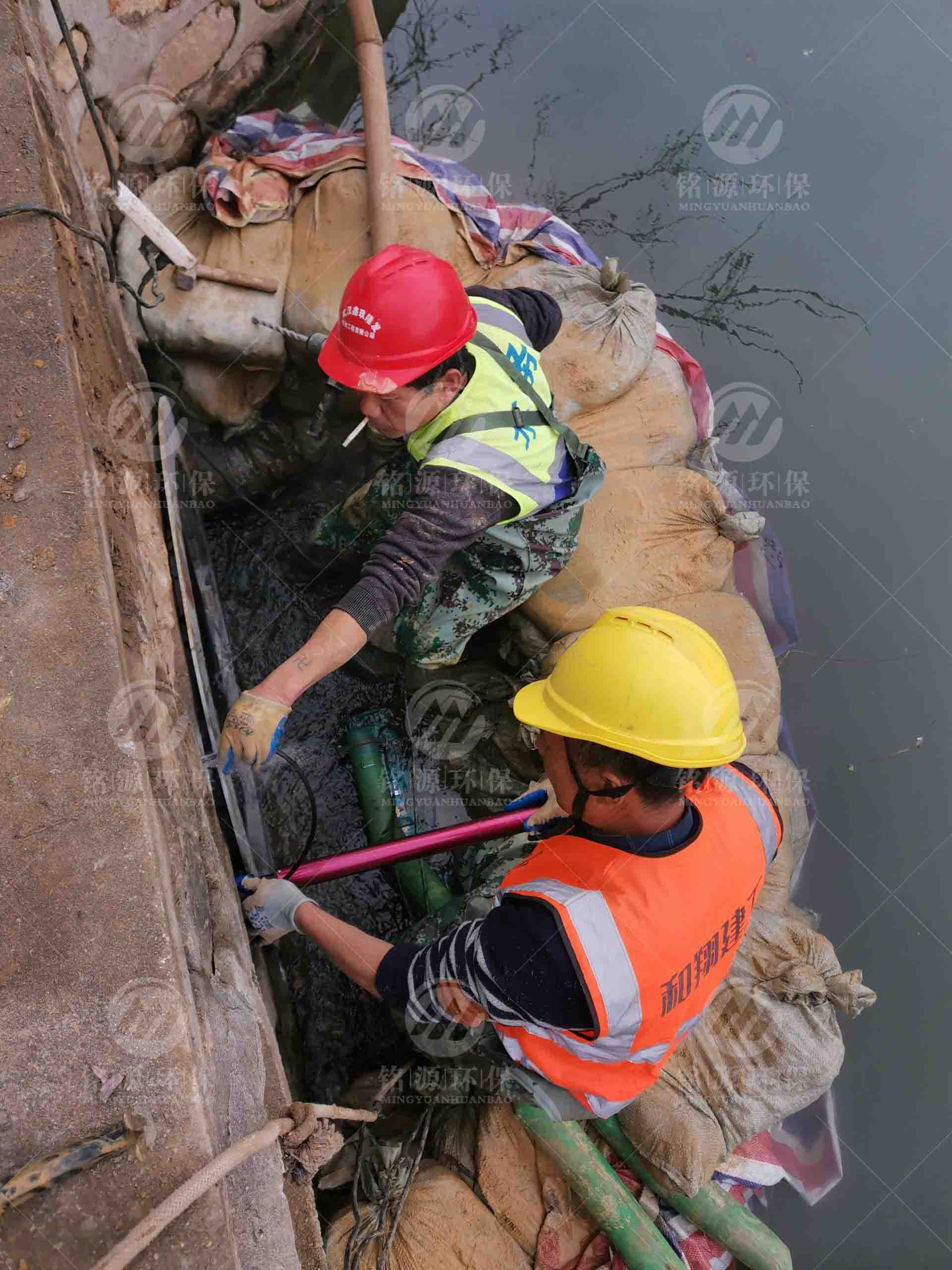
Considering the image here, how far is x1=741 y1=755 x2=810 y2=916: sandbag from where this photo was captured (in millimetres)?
2846

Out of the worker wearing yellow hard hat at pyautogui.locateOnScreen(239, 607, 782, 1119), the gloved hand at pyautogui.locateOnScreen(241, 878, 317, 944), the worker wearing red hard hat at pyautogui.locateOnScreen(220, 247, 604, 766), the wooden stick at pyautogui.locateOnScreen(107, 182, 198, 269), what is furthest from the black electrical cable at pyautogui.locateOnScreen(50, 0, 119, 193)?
the gloved hand at pyautogui.locateOnScreen(241, 878, 317, 944)

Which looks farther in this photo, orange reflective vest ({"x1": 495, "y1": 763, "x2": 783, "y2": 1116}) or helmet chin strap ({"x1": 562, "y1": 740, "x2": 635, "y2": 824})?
helmet chin strap ({"x1": 562, "y1": 740, "x2": 635, "y2": 824})

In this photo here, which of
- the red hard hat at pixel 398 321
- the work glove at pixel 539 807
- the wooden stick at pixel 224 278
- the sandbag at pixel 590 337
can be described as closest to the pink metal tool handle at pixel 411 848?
the work glove at pixel 539 807

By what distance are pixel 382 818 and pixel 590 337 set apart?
73.8 inches

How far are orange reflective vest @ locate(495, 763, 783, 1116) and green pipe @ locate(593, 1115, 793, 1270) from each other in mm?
483

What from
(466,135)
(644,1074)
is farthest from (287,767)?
(466,135)

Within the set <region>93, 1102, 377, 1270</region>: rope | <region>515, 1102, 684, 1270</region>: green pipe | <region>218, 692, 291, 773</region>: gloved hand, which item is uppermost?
<region>218, 692, 291, 773</region>: gloved hand

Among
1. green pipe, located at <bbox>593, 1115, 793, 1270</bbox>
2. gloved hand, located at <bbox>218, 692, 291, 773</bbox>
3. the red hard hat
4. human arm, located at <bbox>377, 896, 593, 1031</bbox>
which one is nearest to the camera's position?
human arm, located at <bbox>377, 896, 593, 1031</bbox>

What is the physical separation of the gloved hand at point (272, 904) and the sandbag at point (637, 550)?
1.32 meters

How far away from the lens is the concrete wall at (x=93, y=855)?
1450 millimetres

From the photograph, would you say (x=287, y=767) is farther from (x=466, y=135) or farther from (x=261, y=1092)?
(x=466, y=135)

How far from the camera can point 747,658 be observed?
3.03 metres

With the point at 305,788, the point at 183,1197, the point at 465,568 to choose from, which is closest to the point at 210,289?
the point at 465,568

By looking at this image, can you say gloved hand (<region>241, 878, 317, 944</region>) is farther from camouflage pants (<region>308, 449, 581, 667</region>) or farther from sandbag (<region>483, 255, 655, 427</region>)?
sandbag (<region>483, 255, 655, 427</region>)
